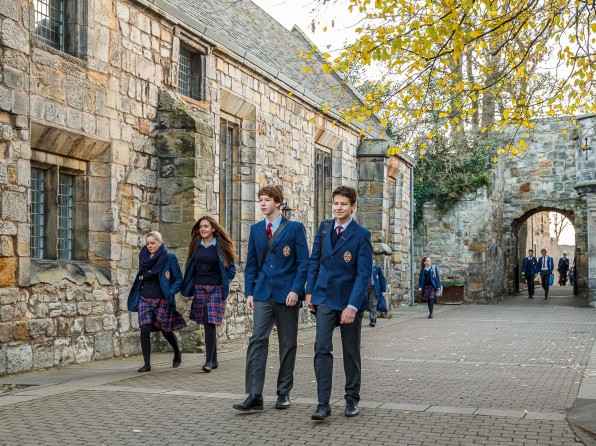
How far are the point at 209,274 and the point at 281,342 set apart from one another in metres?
2.88

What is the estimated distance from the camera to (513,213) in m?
34.4

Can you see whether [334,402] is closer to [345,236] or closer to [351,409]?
[351,409]

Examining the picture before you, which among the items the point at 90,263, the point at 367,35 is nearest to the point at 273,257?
the point at 367,35

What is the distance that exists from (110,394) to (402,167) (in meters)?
19.9

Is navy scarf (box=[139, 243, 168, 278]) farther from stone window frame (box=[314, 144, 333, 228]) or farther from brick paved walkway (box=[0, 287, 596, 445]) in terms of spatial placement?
stone window frame (box=[314, 144, 333, 228])

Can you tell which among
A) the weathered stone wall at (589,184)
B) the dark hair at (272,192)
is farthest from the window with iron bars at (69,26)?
the weathered stone wall at (589,184)

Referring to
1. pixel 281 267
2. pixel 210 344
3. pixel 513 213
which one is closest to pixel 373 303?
pixel 210 344

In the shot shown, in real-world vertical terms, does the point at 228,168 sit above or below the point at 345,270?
above

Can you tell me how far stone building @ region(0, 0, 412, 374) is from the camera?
31.2 feet

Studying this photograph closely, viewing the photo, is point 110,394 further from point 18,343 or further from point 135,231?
point 135,231

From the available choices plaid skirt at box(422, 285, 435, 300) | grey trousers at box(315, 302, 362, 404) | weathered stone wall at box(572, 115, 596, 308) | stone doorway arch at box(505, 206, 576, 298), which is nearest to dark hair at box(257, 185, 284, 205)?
grey trousers at box(315, 302, 362, 404)

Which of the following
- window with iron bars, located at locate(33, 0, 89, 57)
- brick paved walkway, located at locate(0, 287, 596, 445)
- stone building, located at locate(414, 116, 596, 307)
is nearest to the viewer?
brick paved walkway, located at locate(0, 287, 596, 445)

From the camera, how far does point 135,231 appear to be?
11922 mm

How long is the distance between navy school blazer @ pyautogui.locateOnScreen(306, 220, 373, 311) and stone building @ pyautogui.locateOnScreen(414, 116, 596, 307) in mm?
20694
